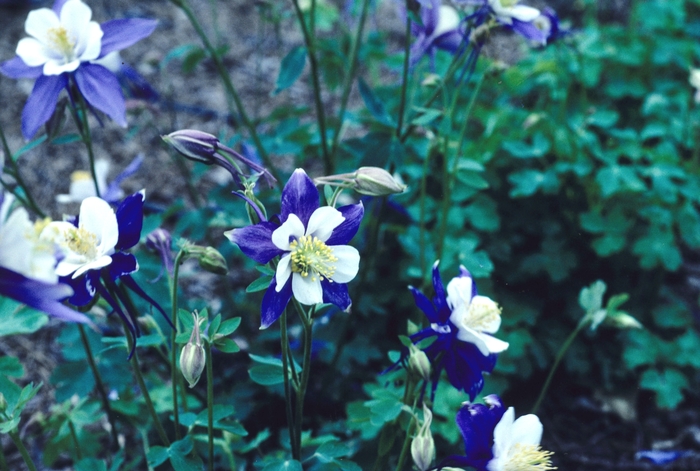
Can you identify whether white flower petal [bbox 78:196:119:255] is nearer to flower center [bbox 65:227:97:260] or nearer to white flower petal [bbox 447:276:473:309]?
flower center [bbox 65:227:97:260]

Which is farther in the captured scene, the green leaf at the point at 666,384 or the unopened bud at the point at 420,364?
the green leaf at the point at 666,384

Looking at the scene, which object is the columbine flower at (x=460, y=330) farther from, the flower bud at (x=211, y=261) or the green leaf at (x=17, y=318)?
the green leaf at (x=17, y=318)

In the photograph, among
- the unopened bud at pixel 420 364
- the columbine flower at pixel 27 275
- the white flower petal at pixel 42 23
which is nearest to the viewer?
the columbine flower at pixel 27 275

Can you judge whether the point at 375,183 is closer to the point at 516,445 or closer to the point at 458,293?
the point at 458,293

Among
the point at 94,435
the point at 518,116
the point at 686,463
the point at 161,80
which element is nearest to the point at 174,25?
the point at 161,80

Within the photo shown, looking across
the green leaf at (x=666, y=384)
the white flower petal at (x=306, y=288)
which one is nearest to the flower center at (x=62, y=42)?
the white flower petal at (x=306, y=288)

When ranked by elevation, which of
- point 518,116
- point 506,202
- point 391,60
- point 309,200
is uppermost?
point 309,200

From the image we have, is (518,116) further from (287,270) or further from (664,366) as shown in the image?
(287,270)

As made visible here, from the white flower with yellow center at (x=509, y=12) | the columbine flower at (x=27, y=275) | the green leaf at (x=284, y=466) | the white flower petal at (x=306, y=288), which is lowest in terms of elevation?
the green leaf at (x=284, y=466)
